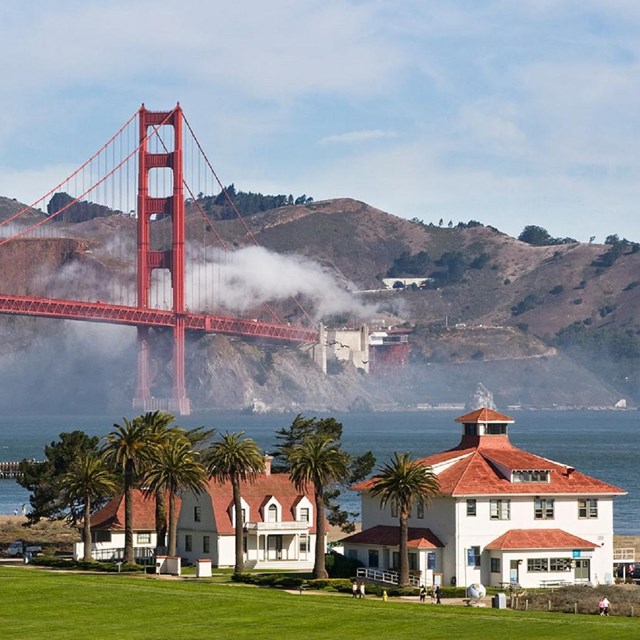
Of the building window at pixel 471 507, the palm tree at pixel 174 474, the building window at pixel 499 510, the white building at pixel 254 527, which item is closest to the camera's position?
the building window at pixel 471 507

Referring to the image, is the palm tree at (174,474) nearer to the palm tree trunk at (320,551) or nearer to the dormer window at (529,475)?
the palm tree trunk at (320,551)

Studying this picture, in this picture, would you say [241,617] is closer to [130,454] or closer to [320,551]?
[320,551]

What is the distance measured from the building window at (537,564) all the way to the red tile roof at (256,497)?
12.6 metres

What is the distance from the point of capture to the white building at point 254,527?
253ft

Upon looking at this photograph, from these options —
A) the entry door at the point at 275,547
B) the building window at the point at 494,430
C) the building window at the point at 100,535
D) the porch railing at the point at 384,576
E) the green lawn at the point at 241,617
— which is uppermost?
the building window at the point at 494,430

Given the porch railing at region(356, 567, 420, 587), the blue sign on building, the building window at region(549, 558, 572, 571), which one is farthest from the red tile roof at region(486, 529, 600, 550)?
the porch railing at region(356, 567, 420, 587)

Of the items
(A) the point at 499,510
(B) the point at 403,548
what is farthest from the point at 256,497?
(A) the point at 499,510

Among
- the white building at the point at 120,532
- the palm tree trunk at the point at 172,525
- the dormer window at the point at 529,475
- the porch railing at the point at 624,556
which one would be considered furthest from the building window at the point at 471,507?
the white building at the point at 120,532

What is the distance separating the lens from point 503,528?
7100cm

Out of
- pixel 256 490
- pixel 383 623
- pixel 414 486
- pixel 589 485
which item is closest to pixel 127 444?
pixel 256 490

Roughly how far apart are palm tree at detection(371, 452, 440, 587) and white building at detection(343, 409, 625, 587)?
4.90 feet

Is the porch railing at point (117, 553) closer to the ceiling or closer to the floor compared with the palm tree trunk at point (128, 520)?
closer to the floor

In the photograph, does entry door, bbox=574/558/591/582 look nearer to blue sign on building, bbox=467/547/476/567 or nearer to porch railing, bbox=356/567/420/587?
blue sign on building, bbox=467/547/476/567

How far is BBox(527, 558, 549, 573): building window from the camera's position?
6975 cm
